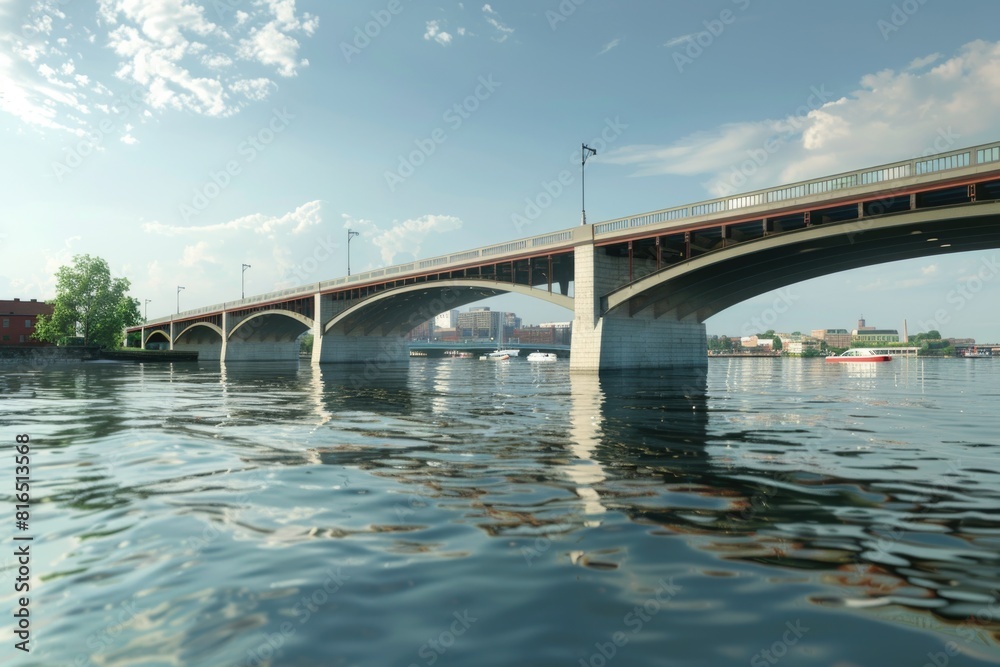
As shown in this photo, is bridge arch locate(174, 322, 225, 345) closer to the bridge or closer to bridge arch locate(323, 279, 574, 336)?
bridge arch locate(323, 279, 574, 336)

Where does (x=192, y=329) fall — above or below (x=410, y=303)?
below

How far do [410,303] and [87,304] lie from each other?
187 ft

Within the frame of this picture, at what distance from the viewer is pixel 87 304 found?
9438cm

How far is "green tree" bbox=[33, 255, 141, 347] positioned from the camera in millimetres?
93062

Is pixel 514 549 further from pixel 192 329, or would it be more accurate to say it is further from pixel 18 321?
pixel 18 321

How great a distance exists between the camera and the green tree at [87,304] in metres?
93.1

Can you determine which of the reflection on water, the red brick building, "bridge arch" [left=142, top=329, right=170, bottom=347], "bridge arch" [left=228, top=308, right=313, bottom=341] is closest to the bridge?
the reflection on water

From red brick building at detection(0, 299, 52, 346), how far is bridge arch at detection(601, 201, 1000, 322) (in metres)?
127

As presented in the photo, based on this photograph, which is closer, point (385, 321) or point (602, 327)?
point (602, 327)

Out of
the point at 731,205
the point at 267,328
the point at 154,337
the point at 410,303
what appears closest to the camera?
the point at 731,205

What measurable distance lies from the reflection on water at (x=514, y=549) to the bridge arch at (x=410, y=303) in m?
39.1

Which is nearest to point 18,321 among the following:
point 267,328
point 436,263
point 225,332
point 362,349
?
point 225,332

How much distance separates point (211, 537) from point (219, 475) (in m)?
3.43

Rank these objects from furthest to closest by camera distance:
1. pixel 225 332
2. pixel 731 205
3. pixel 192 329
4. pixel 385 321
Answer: pixel 192 329
pixel 225 332
pixel 385 321
pixel 731 205
